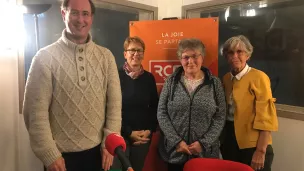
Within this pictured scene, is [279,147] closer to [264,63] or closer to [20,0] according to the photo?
[264,63]

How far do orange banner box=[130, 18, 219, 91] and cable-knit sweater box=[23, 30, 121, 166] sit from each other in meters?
1.07

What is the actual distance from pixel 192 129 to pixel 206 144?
14 cm

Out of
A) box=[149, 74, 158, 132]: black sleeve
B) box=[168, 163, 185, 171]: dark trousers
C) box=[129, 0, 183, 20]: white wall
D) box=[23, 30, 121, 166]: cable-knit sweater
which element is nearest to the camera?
box=[23, 30, 121, 166]: cable-knit sweater

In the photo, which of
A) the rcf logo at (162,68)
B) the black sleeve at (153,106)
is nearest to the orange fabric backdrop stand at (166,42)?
the rcf logo at (162,68)

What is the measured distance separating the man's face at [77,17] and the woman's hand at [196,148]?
1.03 metres

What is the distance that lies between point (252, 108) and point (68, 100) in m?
1.24

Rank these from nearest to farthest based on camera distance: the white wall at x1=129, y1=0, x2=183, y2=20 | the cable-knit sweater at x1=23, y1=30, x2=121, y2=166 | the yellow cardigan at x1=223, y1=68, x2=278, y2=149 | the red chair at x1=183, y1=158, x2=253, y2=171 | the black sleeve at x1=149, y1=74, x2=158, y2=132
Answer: the cable-knit sweater at x1=23, y1=30, x2=121, y2=166
the red chair at x1=183, y1=158, x2=253, y2=171
the yellow cardigan at x1=223, y1=68, x2=278, y2=149
the black sleeve at x1=149, y1=74, x2=158, y2=132
the white wall at x1=129, y1=0, x2=183, y2=20

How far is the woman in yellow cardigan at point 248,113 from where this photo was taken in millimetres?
1764

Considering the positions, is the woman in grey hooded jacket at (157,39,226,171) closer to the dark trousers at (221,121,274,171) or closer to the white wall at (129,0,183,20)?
the dark trousers at (221,121,274,171)

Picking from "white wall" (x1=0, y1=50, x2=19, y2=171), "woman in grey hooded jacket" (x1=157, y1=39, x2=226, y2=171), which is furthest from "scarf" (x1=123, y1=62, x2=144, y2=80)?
"white wall" (x1=0, y1=50, x2=19, y2=171)

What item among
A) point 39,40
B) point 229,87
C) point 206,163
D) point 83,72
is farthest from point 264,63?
point 39,40

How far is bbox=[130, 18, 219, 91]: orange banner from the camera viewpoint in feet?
7.44

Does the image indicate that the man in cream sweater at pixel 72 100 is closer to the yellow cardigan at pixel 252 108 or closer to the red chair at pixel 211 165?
the red chair at pixel 211 165

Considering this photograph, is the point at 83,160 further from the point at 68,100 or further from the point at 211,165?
the point at 211,165
